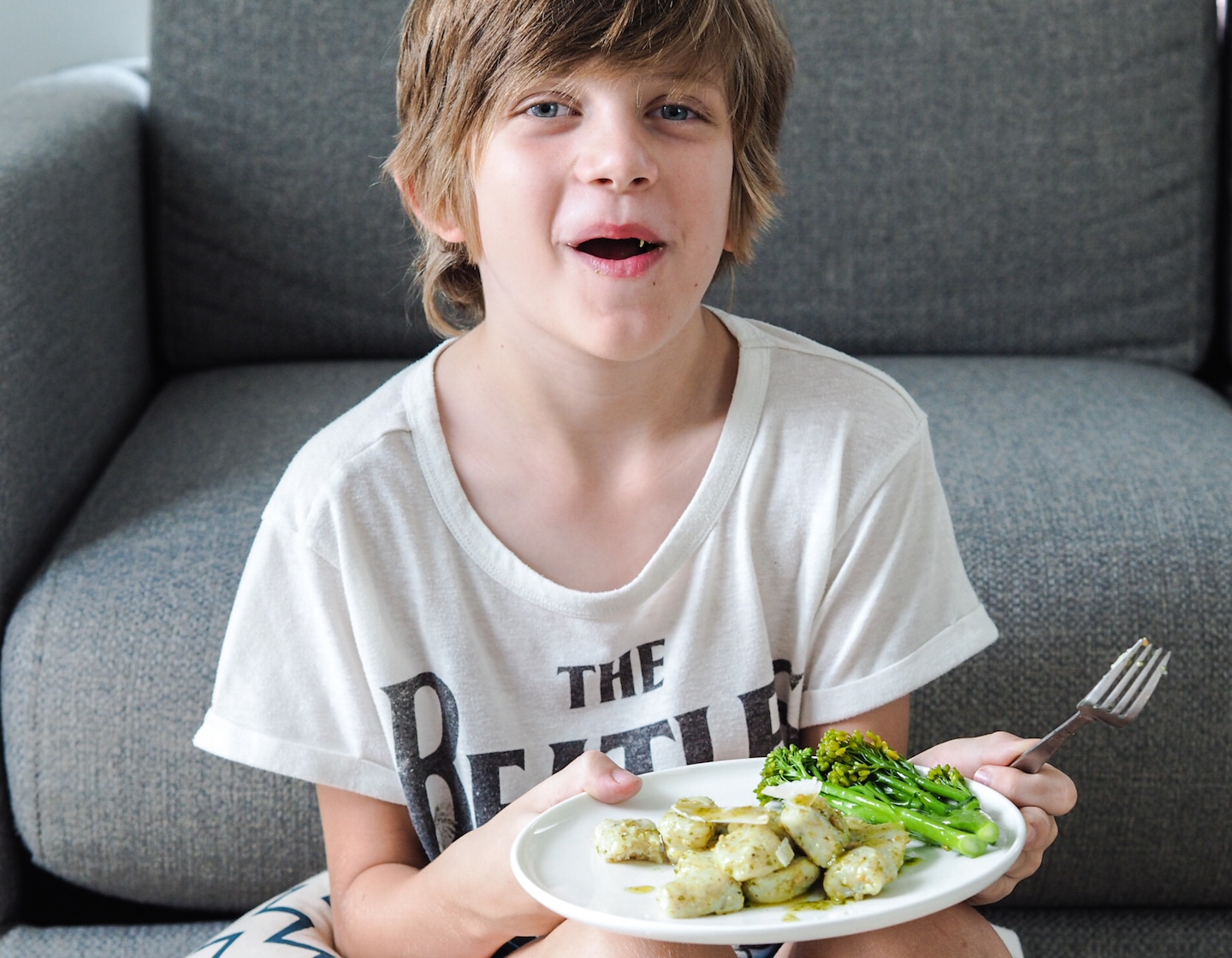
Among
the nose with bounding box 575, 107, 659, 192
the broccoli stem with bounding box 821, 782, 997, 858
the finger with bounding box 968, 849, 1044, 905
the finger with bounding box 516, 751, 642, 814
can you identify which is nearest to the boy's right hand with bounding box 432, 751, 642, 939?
the finger with bounding box 516, 751, 642, 814

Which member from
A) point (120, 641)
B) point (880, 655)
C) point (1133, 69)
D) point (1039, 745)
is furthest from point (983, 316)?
point (120, 641)

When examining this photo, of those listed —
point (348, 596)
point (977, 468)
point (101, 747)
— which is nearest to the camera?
point (348, 596)

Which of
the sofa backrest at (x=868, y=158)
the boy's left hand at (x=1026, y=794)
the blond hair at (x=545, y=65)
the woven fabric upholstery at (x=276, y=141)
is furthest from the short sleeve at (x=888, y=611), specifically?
the woven fabric upholstery at (x=276, y=141)

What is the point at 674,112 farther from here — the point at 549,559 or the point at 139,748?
the point at 139,748

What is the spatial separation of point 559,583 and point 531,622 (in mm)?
32

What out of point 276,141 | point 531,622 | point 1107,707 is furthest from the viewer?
point 276,141

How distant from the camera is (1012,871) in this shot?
28.8 inches

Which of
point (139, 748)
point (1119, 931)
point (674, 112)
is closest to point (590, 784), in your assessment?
point (674, 112)

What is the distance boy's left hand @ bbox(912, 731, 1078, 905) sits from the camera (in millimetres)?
719

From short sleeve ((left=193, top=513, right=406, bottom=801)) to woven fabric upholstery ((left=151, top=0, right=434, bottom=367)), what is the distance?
2.35 feet

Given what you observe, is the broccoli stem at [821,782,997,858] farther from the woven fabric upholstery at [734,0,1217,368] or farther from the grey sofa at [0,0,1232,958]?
the woven fabric upholstery at [734,0,1217,368]

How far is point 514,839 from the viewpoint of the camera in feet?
2.38

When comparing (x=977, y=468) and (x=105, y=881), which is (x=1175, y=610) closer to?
(x=977, y=468)

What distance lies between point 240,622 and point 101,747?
0.29m
